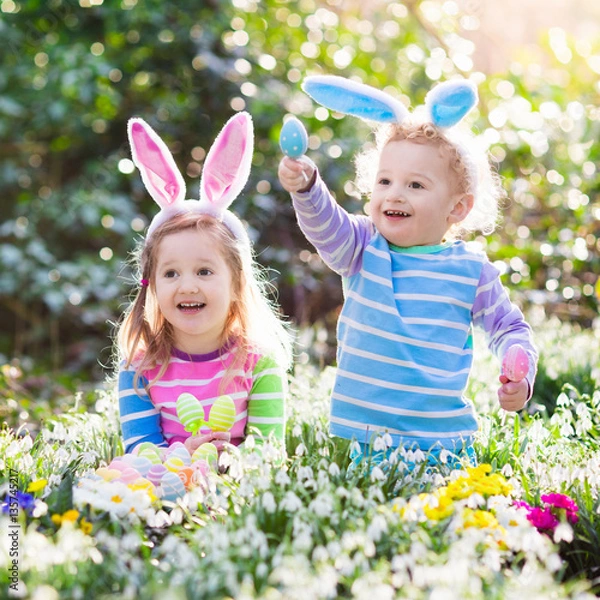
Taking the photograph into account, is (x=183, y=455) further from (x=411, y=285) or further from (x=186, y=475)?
(x=411, y=285)

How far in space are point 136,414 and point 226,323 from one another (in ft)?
1.31

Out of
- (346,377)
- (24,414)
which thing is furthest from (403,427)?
(24,414)

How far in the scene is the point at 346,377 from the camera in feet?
8.23

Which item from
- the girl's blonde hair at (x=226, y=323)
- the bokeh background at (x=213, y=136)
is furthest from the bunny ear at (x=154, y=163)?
the bokeh background at (x=213, y=136)

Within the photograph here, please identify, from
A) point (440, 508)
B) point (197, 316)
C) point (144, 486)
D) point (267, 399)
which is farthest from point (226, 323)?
point (440, 508)

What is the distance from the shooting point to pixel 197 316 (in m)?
2.60

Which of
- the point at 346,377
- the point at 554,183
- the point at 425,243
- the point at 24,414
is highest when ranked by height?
the point at 554,183

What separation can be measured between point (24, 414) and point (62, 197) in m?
1.97

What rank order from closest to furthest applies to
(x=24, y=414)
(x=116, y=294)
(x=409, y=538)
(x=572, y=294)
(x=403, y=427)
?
(x=409, y=538) → (x=403, y=427) → (x=24, y=414) → (x=572, y=294) → (x=116, y=294)

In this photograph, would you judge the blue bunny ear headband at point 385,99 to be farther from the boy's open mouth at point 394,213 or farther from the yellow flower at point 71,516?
the yellow flower at point 71,516

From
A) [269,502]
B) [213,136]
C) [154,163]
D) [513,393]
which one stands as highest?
[213,136]

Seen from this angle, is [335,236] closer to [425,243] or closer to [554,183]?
[425,243]

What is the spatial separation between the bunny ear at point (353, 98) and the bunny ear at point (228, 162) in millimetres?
279

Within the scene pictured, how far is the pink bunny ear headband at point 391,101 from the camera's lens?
2.48 meters
